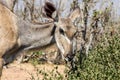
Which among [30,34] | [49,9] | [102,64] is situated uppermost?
[49,9]

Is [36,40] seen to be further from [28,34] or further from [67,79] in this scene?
[67,79]

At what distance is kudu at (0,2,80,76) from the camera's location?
6.95 metres

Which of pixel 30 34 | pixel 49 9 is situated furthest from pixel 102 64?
pixel 30 34

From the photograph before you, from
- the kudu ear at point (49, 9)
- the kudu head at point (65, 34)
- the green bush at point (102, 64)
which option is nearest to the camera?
the green bush at point (102, 64)

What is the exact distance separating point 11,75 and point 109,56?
5.24m

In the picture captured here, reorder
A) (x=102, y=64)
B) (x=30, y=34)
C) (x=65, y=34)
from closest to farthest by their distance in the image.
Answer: (x=102, y=64) < (x=65, y=34) < (x=30, y=34)

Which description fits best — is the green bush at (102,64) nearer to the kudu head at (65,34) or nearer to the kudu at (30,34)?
the kudu head at (65,34)

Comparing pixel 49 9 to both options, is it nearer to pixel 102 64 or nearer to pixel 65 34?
pixel 65 34

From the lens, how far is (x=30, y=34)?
7.47 metres

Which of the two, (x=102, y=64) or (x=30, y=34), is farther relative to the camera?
(x=30, y=34)

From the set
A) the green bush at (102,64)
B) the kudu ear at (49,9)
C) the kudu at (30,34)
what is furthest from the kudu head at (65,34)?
the green bush at (102,64)

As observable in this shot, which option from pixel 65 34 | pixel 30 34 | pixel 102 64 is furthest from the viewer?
pixel 30 34

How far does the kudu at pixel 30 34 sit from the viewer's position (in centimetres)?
695

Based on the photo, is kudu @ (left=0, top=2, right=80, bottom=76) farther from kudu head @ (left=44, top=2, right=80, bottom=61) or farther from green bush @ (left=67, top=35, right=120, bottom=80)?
green bush @ (left=67, top=35, right=120, bottom=80)
